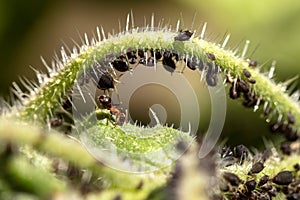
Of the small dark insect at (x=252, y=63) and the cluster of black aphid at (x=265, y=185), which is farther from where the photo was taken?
the small dark insect at (x=252, y=63)

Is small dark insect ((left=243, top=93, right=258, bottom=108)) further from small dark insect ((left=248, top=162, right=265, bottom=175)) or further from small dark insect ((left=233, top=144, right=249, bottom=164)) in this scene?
small dark insect ((left=248, top=162, right=265, bottom=175))

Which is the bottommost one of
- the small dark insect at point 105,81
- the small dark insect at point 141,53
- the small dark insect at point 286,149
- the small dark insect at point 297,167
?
the small dark insect at point 297,167

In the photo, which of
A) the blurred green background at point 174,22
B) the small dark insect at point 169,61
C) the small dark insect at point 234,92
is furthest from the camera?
the blurred green background at point 174,22

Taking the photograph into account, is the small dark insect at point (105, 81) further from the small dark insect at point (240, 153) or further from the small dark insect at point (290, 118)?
the small dark insect at point (290, 118)

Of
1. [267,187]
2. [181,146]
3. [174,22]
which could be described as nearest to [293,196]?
[267,187]

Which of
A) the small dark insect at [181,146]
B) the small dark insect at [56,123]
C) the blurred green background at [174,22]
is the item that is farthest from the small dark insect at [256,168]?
the blurred green background at [174,22]

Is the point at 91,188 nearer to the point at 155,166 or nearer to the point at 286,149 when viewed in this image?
the point at 155,166

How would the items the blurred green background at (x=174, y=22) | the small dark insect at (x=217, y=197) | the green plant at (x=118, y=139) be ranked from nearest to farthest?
the green plant at (x=118, y=139) → the small dark insect at (x=217, y=197) → the blurred green background at (x=174, y=22)

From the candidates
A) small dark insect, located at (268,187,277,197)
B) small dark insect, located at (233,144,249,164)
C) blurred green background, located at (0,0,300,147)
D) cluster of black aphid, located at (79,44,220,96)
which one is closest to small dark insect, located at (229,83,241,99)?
cluster of black aphid, located at (79,44,220,96)

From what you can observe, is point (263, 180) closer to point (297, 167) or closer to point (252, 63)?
point (297, 167)
